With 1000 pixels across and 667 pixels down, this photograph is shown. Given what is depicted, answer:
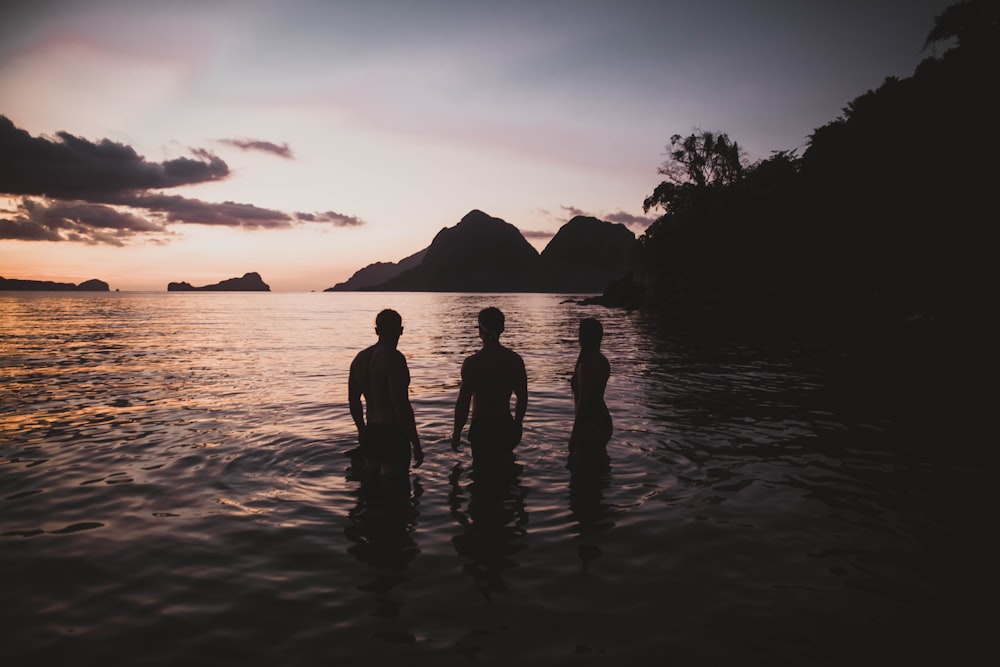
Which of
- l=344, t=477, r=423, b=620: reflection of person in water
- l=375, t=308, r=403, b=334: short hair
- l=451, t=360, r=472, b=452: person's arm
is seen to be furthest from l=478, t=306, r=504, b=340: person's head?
A: l=344, t=477, r=423, b=620: reflection of person in water

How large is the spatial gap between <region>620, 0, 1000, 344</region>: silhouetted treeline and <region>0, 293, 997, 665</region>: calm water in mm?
29859

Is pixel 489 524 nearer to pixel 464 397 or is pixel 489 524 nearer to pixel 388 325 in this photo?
pixel 464 397

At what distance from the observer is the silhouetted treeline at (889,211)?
3344cm

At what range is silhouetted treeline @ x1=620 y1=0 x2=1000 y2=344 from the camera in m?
33.4

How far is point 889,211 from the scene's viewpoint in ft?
130

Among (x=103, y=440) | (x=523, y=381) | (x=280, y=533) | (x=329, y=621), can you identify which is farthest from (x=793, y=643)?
(x=103, y=440)

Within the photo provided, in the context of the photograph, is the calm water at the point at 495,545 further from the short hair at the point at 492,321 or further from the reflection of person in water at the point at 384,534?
the short hair at the point at 492,321

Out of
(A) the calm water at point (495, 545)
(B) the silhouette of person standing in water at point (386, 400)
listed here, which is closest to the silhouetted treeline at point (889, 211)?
(A) the calm water at point (495, 545)

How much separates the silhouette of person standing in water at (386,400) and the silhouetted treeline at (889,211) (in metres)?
39.8

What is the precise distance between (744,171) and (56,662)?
9141 centimetres

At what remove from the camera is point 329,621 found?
480 cm

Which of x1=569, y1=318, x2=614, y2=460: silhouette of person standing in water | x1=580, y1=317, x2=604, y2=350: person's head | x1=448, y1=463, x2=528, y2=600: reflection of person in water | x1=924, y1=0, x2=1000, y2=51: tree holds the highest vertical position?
x1=924, y1=0, x2=1000, y2=51: tree

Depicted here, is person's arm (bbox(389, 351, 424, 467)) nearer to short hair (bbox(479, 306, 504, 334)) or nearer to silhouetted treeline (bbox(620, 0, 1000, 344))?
short hair (bbox(479, 306, 504, 334))

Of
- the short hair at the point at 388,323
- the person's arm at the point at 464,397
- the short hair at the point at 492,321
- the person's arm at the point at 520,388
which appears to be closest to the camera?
the short hair at the point at 388,323
